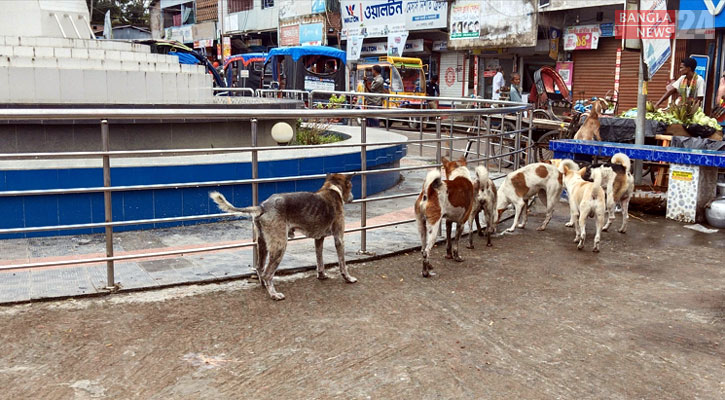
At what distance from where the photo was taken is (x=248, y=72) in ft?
92.8

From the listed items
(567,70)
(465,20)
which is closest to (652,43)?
(567,70)

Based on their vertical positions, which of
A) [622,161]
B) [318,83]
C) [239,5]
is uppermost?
[239,5]

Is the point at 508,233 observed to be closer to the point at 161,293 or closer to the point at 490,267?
the point at 490,267

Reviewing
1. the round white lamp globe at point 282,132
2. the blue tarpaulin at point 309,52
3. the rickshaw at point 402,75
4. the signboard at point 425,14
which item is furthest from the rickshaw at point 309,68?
the round white lamp globe at point 282,132

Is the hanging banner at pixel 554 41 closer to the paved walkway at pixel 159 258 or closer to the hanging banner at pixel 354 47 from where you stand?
the hanging banner at pixel 354 47

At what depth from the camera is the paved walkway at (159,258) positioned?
491 cm

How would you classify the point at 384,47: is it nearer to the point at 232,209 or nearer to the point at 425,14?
the point at 425,14

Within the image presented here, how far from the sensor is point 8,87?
886 cm

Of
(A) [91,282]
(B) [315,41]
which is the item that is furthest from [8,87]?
(B) [315,41]

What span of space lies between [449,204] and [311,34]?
99.3 ft

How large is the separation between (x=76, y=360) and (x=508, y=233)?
4.71 meters

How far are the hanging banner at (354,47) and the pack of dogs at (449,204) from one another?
2308 centimetres

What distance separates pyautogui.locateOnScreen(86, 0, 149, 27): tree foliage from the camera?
170ft

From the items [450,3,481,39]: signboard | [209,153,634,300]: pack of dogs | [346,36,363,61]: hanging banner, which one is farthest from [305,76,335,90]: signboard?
[209,153,634,300]: pack of dogs
